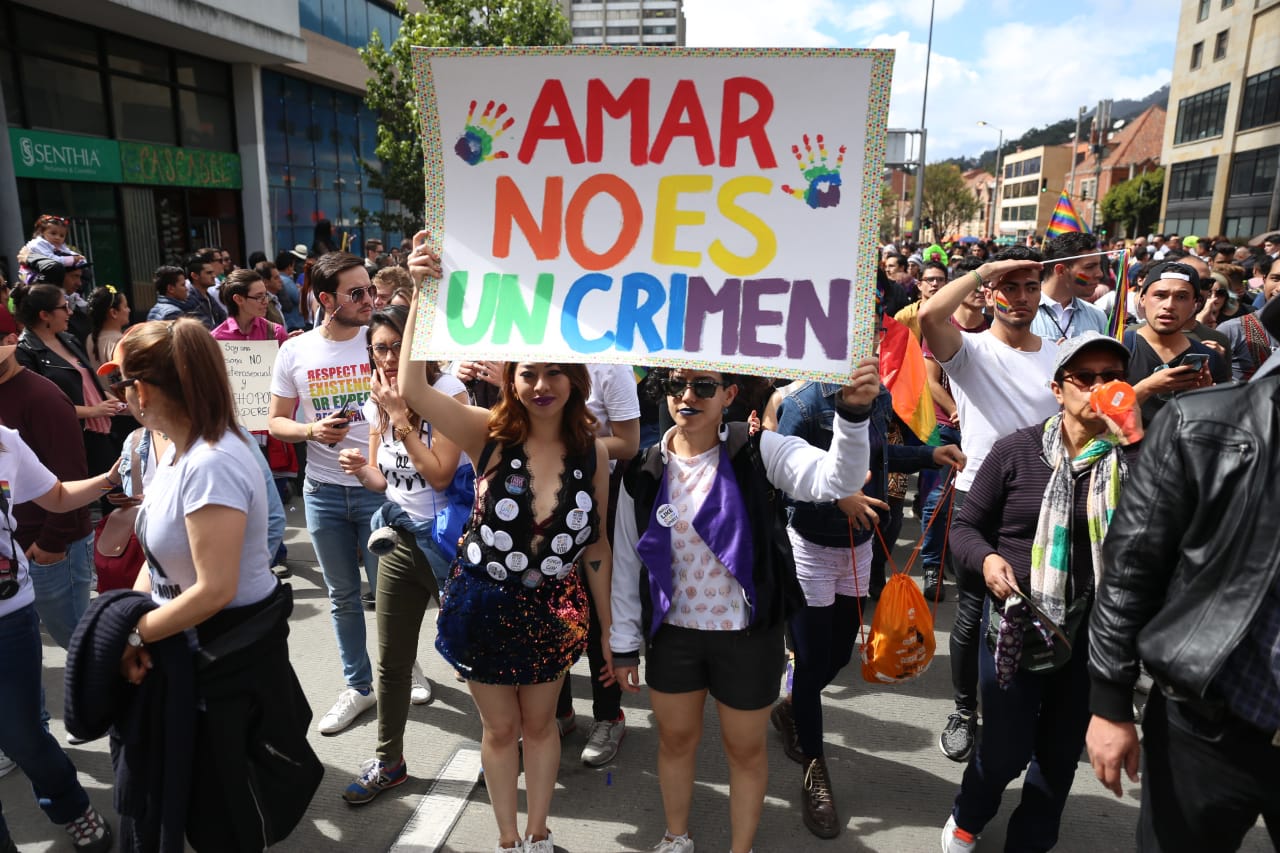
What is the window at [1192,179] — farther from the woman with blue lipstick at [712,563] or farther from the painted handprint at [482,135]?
the painted handprint at [482,135]

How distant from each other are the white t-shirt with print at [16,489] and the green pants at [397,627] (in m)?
1.14

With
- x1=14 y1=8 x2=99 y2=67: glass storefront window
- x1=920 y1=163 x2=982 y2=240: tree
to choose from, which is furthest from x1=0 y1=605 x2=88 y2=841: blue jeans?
x1=920 y1=163 x2=982 y2=240: tree

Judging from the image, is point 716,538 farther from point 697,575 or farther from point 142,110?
point 142,110

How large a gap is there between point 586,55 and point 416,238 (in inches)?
27.6

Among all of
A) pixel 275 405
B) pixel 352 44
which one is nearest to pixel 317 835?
pixel 275 405

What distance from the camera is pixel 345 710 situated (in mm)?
3740

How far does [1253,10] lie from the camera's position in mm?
34500

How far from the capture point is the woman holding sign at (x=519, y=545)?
2.61 metres

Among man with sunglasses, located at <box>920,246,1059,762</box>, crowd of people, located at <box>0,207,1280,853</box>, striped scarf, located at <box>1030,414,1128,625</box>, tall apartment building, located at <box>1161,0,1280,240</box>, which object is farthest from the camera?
tall apartment building, located at <box>1161,0,1280,240</box>

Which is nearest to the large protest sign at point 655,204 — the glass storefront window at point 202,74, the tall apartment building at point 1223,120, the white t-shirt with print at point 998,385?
the white t-shirt with print at point 998,385

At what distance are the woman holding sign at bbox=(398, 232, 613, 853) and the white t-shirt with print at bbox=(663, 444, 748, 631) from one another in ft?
0.99

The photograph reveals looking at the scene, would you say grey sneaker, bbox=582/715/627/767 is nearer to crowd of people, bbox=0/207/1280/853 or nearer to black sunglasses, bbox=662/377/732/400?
crowd of people, bbox=0/207/1280/853

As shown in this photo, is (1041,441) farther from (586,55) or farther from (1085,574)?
(586,55)

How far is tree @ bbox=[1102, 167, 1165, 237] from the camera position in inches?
1991
